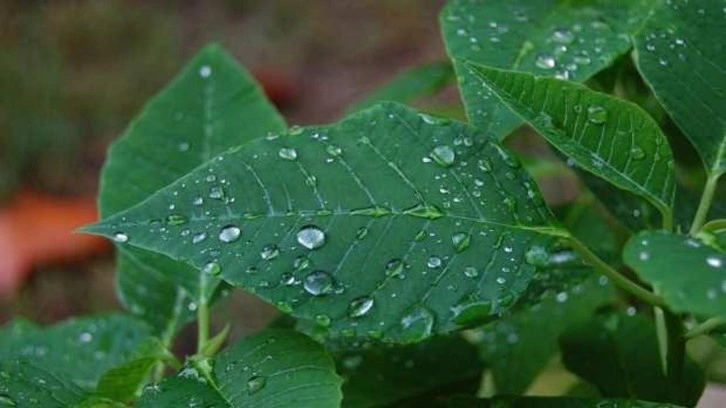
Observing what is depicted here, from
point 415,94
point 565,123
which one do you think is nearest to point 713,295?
point 565,123

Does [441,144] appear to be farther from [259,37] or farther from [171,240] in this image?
[259,37]

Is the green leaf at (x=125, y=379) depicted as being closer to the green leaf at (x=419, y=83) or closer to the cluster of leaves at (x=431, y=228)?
the cluster of leaves at (x=431, y=228)

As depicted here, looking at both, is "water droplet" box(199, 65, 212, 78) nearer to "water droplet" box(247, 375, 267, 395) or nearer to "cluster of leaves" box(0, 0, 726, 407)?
"cluster of leaves" box(0, 0, 726, 407)

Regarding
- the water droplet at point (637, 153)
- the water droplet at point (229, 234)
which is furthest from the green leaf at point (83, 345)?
the water droplet at point (637, 153)

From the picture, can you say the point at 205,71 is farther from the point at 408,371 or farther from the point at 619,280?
the point at 619,280

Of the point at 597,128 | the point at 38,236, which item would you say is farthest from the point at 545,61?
the point at 38,236

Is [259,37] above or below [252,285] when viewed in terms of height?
below
